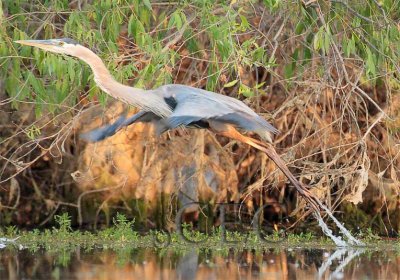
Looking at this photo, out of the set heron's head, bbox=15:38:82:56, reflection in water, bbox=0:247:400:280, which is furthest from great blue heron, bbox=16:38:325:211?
reflection in water, bbox=0:247:400:280

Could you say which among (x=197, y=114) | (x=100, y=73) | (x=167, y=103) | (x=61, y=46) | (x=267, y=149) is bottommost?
(x=267, y=149)

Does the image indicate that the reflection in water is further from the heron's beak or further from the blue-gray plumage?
the heron's beak

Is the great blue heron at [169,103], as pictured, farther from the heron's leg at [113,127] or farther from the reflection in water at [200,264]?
the reflection in water at [200,264]

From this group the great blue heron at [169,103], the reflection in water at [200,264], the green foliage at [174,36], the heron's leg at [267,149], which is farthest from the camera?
the green foliage at [174,36]

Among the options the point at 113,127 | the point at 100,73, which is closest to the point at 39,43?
the point at 100,73

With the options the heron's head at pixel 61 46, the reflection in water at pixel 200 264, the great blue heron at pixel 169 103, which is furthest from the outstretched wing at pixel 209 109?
the reflection in water at pixel 200 264

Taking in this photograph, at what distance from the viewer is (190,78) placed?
35.6 feet

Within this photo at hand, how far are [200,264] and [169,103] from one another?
1.16 metres

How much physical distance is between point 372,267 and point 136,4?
2498 millimetres

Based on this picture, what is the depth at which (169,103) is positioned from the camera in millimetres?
8594

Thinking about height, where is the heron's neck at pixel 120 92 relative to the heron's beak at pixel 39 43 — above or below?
below

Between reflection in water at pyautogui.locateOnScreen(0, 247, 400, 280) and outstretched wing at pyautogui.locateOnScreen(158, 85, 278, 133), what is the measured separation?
937 millimetres

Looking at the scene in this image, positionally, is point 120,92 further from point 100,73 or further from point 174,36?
point 174,36

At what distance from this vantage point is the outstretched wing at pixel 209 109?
779 centimetres
